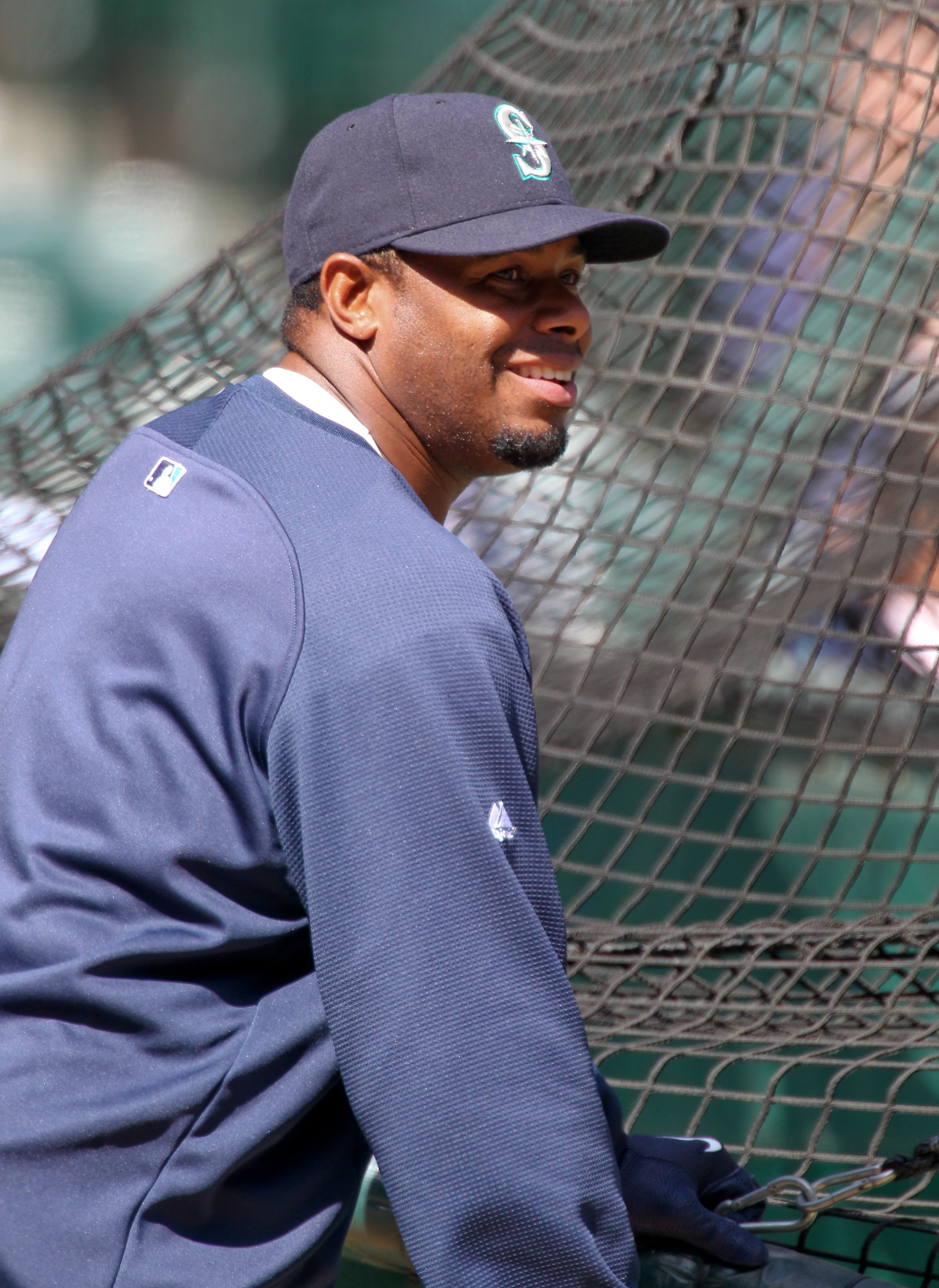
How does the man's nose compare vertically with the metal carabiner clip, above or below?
above

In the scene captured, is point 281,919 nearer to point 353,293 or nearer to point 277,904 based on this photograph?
point 277,904

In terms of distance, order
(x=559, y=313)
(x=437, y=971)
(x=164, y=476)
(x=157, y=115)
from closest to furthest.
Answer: (x=437, y=971)
(x=164, y=476)
(x=559, y=313)
(x=157, y=115)

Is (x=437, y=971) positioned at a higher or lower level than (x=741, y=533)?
higher

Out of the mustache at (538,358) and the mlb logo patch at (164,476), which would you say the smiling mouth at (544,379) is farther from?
the mlb logo patch at (164,476)

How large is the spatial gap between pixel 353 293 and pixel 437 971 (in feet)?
1.29

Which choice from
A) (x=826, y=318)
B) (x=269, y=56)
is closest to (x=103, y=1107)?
(x=826, y=318)

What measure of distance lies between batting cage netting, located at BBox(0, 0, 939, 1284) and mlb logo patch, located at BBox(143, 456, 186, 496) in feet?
3.51

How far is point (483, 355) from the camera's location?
0.79m

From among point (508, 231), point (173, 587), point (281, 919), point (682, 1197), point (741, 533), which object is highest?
point (508, 231)

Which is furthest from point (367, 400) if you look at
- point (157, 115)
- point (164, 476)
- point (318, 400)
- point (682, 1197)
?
point (157, 115)

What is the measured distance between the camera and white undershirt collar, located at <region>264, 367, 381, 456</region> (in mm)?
762

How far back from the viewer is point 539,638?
77.0 inches

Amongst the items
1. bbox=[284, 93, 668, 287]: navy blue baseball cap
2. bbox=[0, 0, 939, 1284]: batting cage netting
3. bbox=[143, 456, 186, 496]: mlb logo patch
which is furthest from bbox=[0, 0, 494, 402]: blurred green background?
bbox=[143, 456, 186, 496]: mlb logo patch

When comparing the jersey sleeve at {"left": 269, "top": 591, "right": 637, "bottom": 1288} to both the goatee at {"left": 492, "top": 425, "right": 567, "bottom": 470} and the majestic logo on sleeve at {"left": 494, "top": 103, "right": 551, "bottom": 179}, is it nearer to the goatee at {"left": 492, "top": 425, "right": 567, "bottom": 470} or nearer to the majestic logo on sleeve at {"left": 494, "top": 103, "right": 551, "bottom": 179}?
the goatee at {"left": 492, "top": 425, "right": 567, "bottom": 470}
